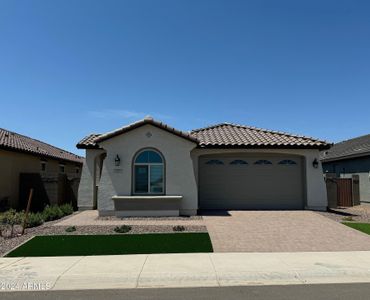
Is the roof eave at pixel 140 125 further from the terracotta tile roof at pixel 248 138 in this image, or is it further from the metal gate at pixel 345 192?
the metal gate at pixel 345 192

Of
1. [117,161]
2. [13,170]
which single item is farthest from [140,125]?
[13,170]

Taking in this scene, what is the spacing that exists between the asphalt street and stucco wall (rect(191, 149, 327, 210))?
36.2ft

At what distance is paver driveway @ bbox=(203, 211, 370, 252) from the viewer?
9938 mm

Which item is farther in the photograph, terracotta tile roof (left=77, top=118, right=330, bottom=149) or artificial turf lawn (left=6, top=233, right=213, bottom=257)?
terracotta tile roof (left=77, top=118, right=330, bottom=149)

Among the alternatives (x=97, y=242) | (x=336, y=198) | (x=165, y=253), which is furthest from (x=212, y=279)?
(x=336, y=198)

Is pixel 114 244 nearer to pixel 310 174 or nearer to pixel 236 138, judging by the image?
pixel 236 138

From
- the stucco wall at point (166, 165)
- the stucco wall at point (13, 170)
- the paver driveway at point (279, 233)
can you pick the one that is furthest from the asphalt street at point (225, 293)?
the stucco wall at point (13, 170)

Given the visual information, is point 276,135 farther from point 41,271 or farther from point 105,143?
point 41,271

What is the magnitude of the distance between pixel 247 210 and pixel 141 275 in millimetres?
10709

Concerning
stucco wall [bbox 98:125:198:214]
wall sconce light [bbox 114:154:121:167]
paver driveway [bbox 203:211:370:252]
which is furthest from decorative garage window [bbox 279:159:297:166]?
wall sconce light [bbox 114:154:121:167]

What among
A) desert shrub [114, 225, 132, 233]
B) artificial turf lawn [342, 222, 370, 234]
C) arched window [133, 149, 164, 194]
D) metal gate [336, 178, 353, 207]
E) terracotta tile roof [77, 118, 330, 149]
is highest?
terracotta tile roof [77, 118, 330, 149]

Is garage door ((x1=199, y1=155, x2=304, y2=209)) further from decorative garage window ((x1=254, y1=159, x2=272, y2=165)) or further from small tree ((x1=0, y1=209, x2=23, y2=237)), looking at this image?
small tree ((x1=0, y1=209, x2=23, y2=237))

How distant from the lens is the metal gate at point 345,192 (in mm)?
20391

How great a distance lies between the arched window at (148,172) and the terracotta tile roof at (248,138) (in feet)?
8.42
